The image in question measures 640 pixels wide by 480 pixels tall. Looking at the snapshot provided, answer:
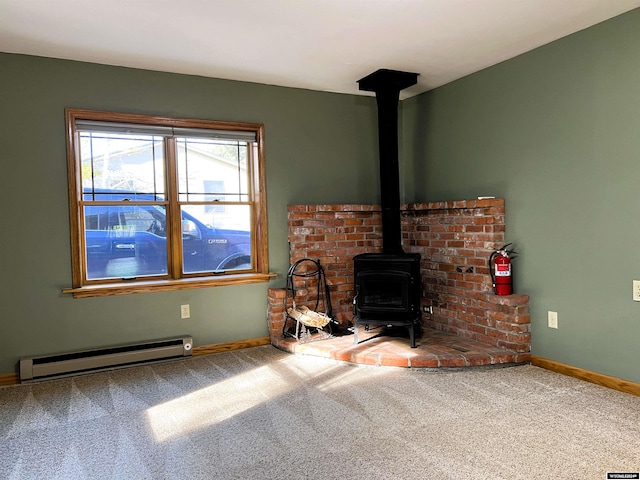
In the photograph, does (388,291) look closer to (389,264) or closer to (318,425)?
(389,264)

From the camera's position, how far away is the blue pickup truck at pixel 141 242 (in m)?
3.90

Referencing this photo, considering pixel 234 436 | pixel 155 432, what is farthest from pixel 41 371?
pixel 234 436

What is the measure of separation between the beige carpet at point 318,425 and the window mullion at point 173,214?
2.95 feet

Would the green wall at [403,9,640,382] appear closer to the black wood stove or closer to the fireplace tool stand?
the black wood stove

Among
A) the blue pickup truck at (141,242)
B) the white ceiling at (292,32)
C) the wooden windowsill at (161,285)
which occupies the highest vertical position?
the white ceiling at (292,32)

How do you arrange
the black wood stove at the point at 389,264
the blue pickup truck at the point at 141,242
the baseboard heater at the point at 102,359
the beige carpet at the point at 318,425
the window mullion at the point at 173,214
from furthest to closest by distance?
1. the window mullion at the point at 173,214
2. the black wood stove at the point at 389,264
3. the blue pickup truck at the point at 141,242
4. the baseboard heater at the point at 102,359
5. the beige carpet at the point at 318,425

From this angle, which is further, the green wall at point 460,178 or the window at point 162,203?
the window at point 162,203

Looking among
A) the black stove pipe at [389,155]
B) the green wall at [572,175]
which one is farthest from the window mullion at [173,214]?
the green wall at [572,175]

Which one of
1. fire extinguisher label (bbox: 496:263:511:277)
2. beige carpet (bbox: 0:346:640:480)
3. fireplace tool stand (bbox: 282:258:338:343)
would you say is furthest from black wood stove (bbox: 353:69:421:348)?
fire extinguisher label (bbox: 496:263:511:277)

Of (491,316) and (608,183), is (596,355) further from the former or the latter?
(608,183)

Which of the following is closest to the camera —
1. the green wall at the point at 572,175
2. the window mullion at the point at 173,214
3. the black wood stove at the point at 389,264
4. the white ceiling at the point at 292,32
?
the white ceiling at the point at 292,32

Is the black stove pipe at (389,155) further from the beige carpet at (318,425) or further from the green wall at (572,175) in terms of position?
the beige carpet at (318,425)

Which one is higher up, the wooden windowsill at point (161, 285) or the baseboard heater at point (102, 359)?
the wooden windowsill at point (161, 285)

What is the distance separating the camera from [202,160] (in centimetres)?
429
